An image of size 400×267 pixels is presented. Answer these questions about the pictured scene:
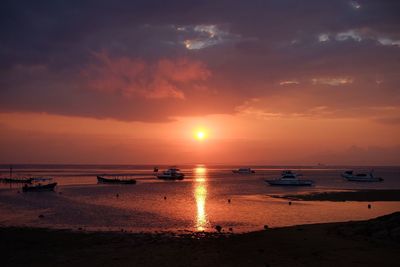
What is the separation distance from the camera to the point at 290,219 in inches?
1540

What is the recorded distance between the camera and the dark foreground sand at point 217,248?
67.5 feet

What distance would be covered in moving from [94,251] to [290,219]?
21880 millimetres

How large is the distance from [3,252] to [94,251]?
18.2 feet

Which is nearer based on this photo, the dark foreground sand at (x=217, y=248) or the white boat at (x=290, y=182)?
the dark foreground sand at (x=217, y=248)

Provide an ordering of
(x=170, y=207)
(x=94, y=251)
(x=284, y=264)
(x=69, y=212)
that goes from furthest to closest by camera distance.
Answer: (x=170, y=207)
(x=69, y=212)
(x=94, y=251)
(x=284, y=264)

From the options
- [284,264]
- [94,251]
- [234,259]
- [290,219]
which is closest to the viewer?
[284,264]

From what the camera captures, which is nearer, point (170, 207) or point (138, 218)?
point (138, 218)

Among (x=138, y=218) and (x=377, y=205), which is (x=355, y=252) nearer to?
(x=138, y=218)

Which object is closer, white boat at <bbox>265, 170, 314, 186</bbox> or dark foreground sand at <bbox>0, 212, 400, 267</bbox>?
dark foreground sand at <bbox>0, 212, 400, 267</bbox>

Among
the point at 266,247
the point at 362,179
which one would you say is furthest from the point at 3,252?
the point at 362,179

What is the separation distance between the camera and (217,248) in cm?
2417

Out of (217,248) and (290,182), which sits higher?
(217,248)

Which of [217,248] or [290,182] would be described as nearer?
[217,248]

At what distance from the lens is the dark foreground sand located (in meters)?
20.6
